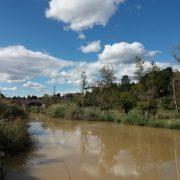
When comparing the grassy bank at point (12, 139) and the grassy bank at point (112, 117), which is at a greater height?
the grassy bank at point (112, 117)

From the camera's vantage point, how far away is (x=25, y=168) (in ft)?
30.9

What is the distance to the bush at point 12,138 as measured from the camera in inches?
411

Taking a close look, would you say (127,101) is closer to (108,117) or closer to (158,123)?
(108,117)

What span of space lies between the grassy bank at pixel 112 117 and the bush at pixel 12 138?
13763 millimetres

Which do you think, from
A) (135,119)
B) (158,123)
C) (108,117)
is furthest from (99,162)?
(108,117)

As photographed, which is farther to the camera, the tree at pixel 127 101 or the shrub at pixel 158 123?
the tree at pixel 127 101

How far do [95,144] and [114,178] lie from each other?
21.8 ft

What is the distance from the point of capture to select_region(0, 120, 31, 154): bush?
34.3ft

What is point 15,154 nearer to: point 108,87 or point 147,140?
point 147,140

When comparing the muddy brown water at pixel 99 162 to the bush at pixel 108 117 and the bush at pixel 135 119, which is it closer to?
the bush at pixel 135 119

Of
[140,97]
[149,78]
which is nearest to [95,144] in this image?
[140,97]

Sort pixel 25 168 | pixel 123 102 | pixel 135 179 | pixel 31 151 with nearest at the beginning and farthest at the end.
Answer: pixel 135 179 < pixel 25 168 < pixel 31 151 < pixel 123 102

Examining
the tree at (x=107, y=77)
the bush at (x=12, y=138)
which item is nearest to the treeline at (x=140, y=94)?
the tree at (x=107, y=77)

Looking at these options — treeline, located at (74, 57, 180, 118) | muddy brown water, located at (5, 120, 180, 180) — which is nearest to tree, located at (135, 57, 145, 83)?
treeline, located at (74, 57, 180, 118)
